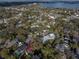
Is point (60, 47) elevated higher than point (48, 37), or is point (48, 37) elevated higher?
point (48, 37)

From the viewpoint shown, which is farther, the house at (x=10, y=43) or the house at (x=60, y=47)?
the house at (x=10, y=43)

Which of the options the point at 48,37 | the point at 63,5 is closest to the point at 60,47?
the point at 48,37

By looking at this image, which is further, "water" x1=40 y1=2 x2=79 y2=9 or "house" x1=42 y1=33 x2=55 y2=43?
"water" x1=40 y1=2 x2=79 y2=9

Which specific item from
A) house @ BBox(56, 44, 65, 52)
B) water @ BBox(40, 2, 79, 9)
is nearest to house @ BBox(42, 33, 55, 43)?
house @ BBox(56, 44, 65, 52)

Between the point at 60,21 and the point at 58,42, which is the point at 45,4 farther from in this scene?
the point at 58,42

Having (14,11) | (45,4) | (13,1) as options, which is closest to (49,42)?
(14,11)

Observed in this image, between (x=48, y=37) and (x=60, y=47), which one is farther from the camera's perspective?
(x=48, y=37)

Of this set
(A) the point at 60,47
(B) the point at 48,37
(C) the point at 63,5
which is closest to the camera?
(A) the point at 60,47

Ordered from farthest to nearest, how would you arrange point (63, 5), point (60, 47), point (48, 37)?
point (63, 5), point (48, 37), point (60, 47)

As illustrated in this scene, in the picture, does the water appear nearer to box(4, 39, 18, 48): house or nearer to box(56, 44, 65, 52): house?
box(4, 39, 18, 48): house

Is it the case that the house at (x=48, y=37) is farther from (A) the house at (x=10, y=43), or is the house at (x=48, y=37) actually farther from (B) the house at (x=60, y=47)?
(A) the house at (x=10, y=43)

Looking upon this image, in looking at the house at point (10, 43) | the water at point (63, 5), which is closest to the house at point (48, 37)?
the house at point (10, 43)

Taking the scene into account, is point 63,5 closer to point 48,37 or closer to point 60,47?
point 48,37
